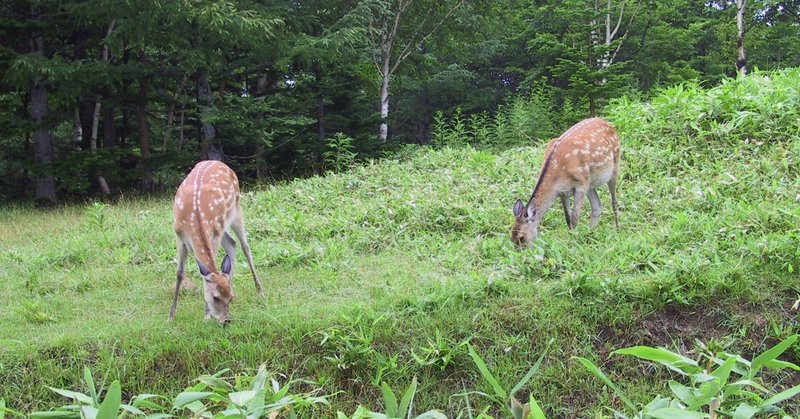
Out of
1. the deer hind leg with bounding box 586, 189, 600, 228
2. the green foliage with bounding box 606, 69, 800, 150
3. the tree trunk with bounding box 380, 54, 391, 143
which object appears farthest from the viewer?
the tree trunk with bounding box 380, 54, 391, 143

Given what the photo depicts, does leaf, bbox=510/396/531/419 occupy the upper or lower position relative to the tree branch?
lower

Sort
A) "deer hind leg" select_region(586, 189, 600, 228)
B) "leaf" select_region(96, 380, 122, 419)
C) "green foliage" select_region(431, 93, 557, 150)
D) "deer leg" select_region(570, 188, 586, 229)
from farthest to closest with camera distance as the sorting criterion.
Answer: "green foliage" select_region(431, 93, 557, 150) < "deer hind leg" select_region(586, 189, 600, 228) < "deer leg" select_region(570, 188, 586, 229) < "leaf" select_region(96, 380, 122, 419)

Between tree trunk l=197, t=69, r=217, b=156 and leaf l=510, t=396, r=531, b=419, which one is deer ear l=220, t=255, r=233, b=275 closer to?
leaf l=510, t=396, r=531, b=419

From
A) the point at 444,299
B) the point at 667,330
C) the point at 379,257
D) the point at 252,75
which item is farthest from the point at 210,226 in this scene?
the point at 252,75

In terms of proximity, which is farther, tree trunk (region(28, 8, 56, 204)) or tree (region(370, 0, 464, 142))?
tree (region(370, 0, 464, 142))

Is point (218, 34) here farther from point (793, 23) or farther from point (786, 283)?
point (793, 23)

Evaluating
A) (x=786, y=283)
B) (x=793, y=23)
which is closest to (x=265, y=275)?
(x=786, y=283)

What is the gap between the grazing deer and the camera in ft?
16.7

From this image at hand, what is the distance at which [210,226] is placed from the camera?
18.5ft

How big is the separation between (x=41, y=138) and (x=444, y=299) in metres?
12.3

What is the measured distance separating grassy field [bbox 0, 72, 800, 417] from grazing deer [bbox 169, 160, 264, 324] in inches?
9.6

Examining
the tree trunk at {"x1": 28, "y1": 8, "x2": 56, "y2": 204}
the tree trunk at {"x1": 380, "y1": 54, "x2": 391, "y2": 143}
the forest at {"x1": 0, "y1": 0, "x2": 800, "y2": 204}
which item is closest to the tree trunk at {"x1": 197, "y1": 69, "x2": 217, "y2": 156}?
the forest at {"x1": 0, "y1": 0, "x2": 800, "y2": 204}

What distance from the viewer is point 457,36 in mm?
19609

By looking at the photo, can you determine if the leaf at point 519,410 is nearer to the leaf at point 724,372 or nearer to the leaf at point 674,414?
the leaf at point 674,414
